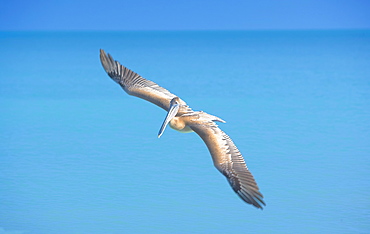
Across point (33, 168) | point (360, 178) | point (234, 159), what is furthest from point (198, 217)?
point (33, 168)

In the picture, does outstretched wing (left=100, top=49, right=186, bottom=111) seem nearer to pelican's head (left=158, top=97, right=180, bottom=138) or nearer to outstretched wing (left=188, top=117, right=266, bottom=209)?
pelican's head (left=158, top=97, right=180, bottom=138)

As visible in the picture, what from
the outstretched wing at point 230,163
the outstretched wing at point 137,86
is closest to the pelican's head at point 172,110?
the outstretched wing at point 230,163

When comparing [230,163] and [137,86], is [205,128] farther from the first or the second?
[137,86]

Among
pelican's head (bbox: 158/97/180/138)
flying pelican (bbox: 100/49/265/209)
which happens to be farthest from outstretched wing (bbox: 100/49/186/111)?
pelican's head (bbox: 158/97/180/138)

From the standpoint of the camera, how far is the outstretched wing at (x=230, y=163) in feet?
26.5

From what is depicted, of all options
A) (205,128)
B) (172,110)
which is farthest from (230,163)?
(172,110)

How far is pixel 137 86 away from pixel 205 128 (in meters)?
2.05

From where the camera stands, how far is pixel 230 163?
28.7 ft

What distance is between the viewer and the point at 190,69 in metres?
31.9

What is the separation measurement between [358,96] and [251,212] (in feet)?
40.0

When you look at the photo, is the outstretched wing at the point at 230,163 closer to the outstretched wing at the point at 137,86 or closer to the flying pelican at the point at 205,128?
the flying pelican at the point at 205,128

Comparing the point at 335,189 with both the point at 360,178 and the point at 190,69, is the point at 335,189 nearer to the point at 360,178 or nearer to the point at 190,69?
the point at 360,178

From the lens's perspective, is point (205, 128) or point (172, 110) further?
point (172, 110)

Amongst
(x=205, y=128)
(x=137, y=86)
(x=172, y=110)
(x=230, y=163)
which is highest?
(x=137, y=86)
